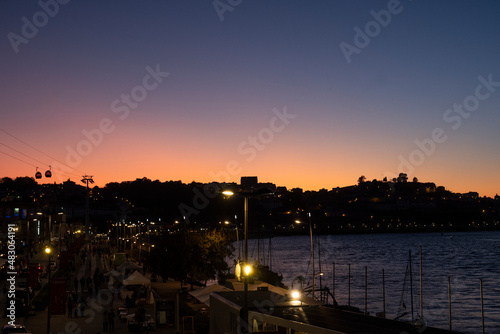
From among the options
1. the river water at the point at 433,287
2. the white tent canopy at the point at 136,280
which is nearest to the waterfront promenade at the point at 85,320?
the white tent canopy at the point at 136,280

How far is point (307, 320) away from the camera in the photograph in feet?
48.0

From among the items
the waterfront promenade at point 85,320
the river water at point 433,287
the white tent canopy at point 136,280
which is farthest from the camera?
the river water at point 433,287

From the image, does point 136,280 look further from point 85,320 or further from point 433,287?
point 433,287

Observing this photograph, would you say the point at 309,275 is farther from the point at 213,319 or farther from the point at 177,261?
the point at 213,319

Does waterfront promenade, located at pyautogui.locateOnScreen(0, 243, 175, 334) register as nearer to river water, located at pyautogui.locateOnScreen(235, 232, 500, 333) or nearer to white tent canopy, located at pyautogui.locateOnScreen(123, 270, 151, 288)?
white tent canopy, located at pyautogui.locateOnScreen(123, 270, 151, 288)

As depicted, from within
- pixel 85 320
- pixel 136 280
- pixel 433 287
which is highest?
pixel 136 280

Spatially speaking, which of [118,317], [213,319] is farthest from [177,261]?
[213,319]

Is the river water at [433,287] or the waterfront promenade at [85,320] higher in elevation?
the waterfront promenade at [85,320]

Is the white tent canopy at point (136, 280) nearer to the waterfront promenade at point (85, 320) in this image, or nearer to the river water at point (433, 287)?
the waterfront promenade at point (85, 320)

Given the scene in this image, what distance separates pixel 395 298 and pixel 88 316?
44.9 metres

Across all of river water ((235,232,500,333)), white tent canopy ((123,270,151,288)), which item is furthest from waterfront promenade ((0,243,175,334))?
river water ((235,232,500,333))

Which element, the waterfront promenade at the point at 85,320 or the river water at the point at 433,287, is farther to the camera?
the river water at the point at 433,287

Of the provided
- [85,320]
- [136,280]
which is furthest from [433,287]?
[85,320]

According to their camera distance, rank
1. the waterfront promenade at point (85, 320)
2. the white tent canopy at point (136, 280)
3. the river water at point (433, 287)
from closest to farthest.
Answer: the waterfront promenade at point (85, 320), the white tent canopy at point (136, 280), the river water at point (433, 287)
